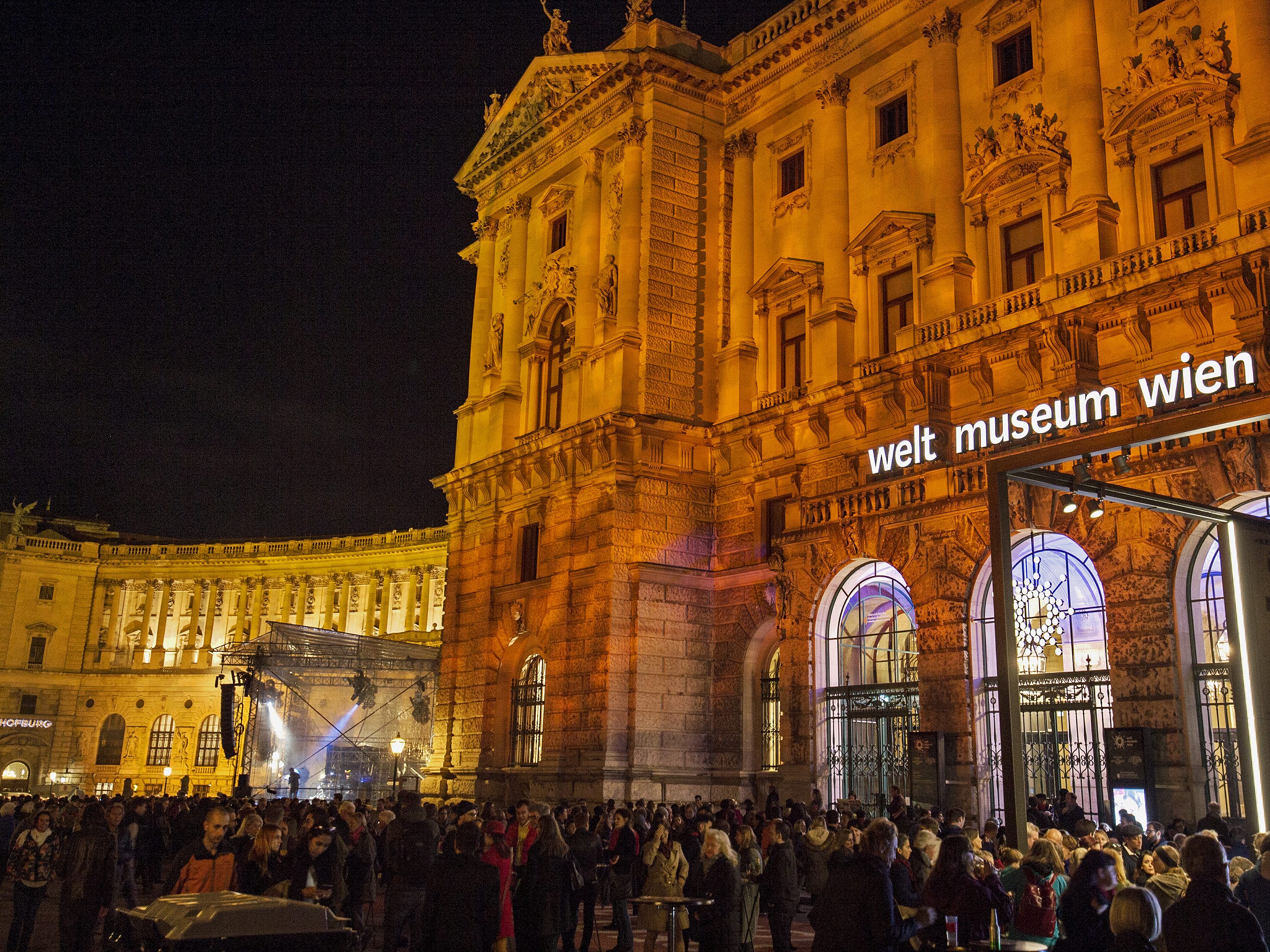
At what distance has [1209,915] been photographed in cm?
724

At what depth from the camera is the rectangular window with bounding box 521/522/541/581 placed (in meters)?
35.0

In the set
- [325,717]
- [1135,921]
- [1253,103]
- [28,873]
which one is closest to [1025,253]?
[1253,103]

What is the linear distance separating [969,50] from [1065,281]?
26.3 feet

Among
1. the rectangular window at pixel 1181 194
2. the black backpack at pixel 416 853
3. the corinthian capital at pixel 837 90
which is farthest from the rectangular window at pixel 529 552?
the black backpack at pixel 416 853

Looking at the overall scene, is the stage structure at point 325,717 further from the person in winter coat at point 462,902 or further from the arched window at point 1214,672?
the person in winter coat at point 462,902

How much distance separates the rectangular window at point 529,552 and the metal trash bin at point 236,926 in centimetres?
2680

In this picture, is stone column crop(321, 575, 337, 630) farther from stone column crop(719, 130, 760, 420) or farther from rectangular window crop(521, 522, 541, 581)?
stone column crop(719, 130, 760, 420)

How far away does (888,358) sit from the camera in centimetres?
2705

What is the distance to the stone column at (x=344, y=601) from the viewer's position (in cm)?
7519

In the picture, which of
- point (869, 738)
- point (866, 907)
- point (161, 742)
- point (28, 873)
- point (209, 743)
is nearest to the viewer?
point (866, 907)

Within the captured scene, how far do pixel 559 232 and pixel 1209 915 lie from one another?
109ft

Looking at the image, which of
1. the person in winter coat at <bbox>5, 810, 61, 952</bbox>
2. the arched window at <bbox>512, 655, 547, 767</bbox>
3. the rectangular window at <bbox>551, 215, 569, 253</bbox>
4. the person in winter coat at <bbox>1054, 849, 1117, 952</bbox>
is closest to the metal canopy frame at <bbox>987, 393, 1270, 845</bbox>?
the person in winter coat at <bbox>1054, 849, 1117, 952</bbox>

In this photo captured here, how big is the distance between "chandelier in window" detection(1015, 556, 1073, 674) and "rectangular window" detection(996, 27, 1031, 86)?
1191 cm

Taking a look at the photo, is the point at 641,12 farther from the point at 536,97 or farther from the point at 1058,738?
the point at 1058,738
